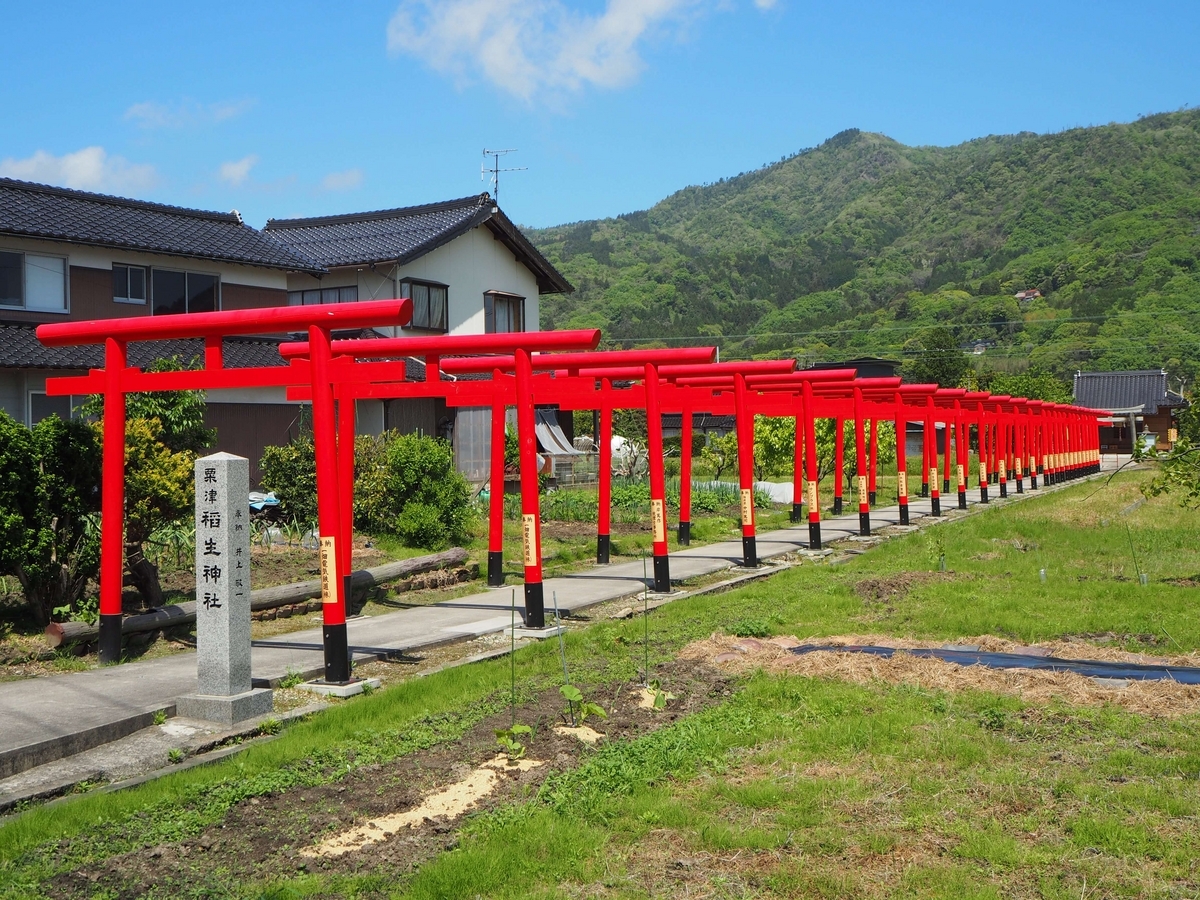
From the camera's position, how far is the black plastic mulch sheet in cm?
891

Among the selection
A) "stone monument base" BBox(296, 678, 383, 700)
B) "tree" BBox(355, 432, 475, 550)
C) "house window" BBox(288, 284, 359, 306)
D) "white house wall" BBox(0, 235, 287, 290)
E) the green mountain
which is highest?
the green mountain

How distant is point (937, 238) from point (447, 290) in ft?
334

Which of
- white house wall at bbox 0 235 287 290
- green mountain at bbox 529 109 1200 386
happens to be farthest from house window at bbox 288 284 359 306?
green mountain at bbox 529 109 1200 386

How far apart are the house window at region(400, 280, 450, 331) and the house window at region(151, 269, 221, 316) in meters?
5.16

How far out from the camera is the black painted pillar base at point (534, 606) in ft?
38.4

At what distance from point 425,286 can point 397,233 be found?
2231mm

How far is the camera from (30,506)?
10609 mm

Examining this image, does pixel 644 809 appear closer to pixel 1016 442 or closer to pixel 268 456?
pixel 268 456

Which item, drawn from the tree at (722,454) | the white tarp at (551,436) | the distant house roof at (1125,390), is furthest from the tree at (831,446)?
the distant house roof at (1125,390)

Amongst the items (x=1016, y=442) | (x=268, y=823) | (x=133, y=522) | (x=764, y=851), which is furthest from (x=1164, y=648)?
(x=1016, y=442)

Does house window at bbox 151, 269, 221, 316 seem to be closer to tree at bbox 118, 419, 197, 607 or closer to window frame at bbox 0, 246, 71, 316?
window frame at bbox 0, 246, 71, 316

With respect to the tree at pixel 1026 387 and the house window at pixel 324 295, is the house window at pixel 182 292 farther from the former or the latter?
the tree at pixel 1026 387

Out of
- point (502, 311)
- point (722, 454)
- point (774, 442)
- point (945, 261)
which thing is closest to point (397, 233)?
point (502, 311)

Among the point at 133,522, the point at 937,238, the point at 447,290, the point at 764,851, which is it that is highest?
the point at 937,238
